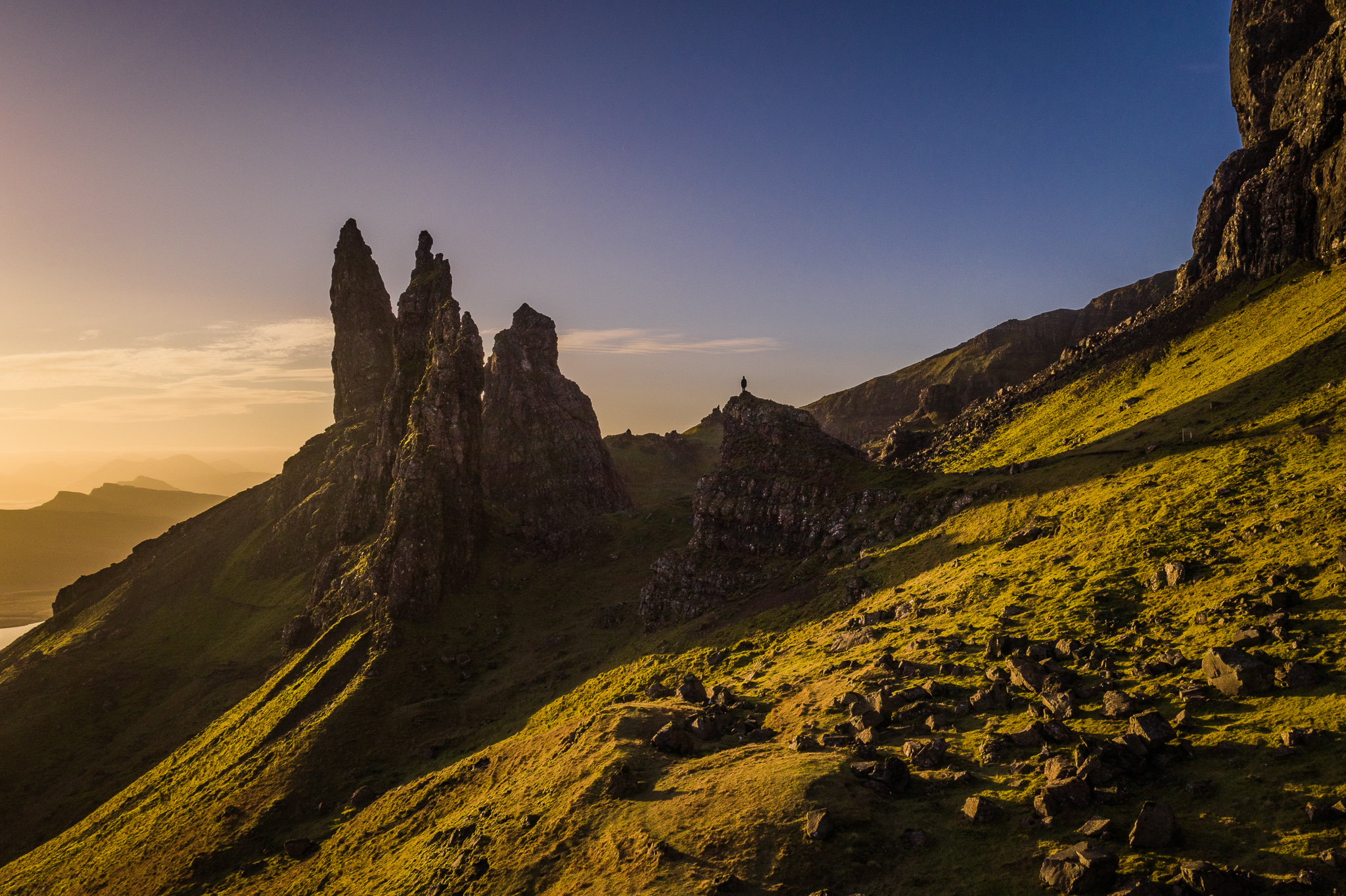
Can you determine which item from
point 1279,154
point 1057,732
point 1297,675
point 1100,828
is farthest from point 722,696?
point 1279,154

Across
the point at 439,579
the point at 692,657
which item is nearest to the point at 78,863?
the point at 439,579

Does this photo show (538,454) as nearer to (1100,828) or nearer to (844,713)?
(844,713)

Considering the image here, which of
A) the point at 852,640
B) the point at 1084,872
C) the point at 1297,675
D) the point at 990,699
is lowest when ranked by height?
the point at 852,640

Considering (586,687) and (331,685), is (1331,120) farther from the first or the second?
(331,685)

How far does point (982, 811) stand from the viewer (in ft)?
104

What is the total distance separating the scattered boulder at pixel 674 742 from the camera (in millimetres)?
48812

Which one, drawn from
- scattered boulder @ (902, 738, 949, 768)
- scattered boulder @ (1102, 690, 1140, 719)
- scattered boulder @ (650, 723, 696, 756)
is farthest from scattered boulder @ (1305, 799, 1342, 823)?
scattered boulder @ (650, 723, 696, 756)

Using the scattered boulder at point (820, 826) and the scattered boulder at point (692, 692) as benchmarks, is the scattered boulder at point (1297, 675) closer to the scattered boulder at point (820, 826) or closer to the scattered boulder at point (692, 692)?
the scattered boulder at point (820, 826)

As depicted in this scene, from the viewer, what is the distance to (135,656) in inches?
5531

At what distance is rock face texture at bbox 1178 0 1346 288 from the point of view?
342 ft

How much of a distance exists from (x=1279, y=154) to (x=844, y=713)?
463 feet

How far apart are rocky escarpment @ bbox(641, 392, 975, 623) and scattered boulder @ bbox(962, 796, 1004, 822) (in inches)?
2157

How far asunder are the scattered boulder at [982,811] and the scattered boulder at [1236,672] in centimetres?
1550

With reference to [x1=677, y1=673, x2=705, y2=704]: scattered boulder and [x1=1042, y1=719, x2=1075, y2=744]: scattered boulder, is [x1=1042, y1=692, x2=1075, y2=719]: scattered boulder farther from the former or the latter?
[x1=677, y1=673, x2=705, y2=704]: scattered boulder
